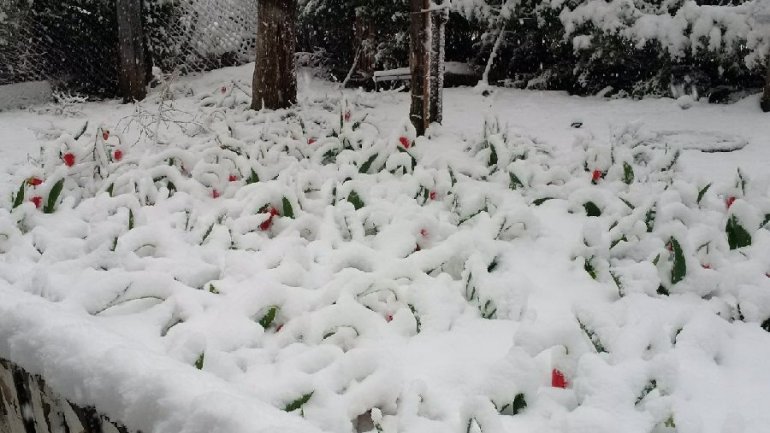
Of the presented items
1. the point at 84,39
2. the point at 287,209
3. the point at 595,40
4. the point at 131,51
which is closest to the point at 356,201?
the point at 287,209

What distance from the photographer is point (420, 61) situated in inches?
191

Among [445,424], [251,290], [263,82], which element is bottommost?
[445,424]

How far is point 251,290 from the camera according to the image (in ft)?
7.88

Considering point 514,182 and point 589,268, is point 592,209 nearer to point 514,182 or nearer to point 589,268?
point 514,182

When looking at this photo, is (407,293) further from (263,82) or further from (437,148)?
(263,82)

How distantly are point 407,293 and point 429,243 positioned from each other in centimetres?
62

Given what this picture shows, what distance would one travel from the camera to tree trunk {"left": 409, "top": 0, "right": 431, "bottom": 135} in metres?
4.78

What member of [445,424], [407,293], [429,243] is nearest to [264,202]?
[429,243]

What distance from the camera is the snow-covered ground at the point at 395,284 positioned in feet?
5.41

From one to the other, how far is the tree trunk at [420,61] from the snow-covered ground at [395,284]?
14.3 inches

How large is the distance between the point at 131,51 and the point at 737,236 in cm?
664

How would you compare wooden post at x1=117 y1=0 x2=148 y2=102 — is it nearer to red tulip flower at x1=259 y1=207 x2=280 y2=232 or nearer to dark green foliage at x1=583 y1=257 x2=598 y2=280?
red tulip flower at x1=259 y1=207 x2=280 y2=232

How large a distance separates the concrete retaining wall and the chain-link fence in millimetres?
6915

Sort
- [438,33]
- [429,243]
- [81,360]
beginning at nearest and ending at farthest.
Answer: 1. [81,360]
2. [429,243]
3. [438,33]
